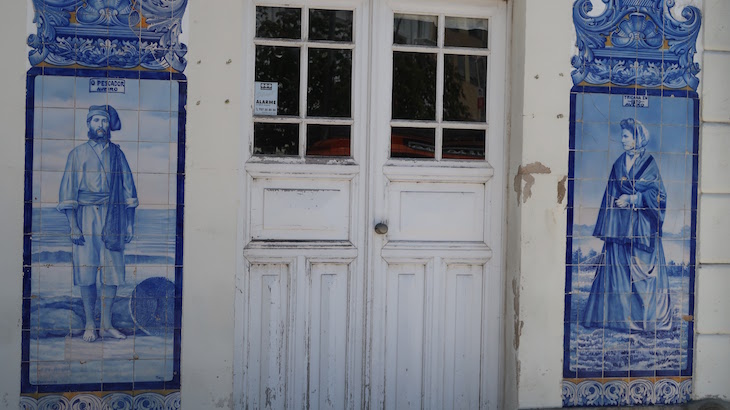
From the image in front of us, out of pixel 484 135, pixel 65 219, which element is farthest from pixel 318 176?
pixel 65 219

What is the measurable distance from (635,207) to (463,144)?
1.08 metres

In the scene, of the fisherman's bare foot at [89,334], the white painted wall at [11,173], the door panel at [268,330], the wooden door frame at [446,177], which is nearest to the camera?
the white painted wall at [11,173]

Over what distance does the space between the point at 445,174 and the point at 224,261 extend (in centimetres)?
139

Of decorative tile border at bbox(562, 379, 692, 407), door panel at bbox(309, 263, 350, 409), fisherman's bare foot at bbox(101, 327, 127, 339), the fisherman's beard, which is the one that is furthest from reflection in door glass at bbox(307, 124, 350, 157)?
decorative tile border at bbox(562, 379, 692, 407)

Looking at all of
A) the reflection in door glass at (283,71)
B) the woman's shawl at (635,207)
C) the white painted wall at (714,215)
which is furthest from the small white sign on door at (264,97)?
the white painted wall at (714,215)

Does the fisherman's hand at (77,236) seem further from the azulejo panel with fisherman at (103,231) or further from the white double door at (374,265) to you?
the white double door at (374,265)

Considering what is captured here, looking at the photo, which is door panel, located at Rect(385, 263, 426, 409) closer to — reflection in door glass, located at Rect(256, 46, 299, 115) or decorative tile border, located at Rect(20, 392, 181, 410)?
reflection in door glass, located at Rect(256, 46, 299, 115)

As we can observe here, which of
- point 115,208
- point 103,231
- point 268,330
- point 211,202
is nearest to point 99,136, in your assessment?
point 115,208

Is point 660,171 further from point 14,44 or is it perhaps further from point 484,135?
point 14,44

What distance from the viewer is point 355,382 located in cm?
471

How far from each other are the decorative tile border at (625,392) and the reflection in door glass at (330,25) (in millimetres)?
2424

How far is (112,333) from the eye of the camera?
433 cm

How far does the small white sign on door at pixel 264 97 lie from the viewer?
15.1 feet

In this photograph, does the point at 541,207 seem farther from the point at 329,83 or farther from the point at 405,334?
the point at 329,83
